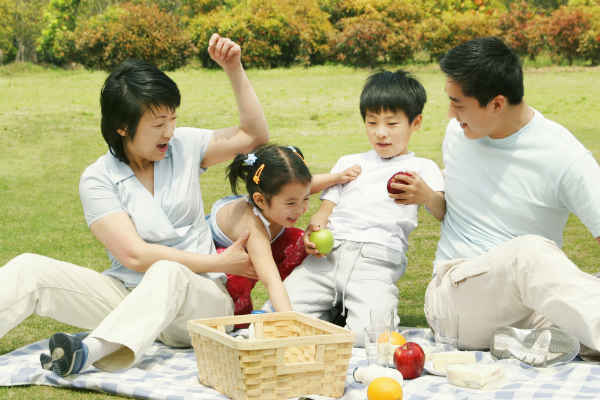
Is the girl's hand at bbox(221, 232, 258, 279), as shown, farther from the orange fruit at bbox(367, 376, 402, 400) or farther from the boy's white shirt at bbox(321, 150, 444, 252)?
the orange fruit at bbox(367, 376, 402, 400)

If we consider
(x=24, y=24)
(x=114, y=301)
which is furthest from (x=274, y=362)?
(x=24, y=24)

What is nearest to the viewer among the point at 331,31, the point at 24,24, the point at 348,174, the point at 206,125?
the point at 348,174

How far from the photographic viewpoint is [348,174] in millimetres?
4672

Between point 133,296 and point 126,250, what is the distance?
0.38 metres

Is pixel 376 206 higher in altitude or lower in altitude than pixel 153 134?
lower

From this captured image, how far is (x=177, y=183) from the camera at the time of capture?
418 centimetres

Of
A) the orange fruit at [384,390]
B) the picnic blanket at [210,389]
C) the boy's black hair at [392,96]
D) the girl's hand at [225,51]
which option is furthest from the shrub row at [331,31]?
the orange fruit at [384,390]

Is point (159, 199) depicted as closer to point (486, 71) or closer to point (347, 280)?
point (347, 280)

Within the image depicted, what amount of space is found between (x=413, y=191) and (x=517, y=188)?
56 cm

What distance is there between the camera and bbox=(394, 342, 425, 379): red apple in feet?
11.6

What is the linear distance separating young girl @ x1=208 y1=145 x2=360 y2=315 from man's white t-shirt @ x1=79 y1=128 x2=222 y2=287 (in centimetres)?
24

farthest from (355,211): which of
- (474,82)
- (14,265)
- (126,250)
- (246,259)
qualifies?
Answer: (14,265)

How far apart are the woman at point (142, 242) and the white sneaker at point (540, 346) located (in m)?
1.45

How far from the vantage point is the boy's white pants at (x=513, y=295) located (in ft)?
10.9
